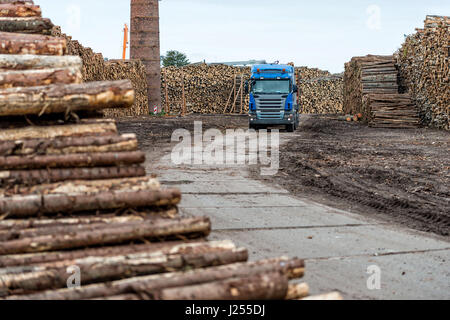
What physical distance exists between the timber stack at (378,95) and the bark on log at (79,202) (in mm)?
23571

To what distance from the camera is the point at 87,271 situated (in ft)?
10.3

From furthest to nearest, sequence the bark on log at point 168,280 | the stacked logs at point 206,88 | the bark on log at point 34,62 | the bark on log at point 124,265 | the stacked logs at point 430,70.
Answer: the stacked logs at point 206,88
the stacked logs at point 430,70
the bark on log at point 34,62
the bark on log at point 124,265
the bark on log at point 168,280

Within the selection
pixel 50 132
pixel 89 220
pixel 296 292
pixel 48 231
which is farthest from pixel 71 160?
pixel 296 292

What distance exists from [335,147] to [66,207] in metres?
14.2

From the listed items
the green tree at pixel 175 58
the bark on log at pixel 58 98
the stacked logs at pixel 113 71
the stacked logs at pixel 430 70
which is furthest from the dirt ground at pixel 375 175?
the green tree at pixel 175 58

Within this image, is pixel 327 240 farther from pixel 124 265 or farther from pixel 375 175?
pixel 375 175

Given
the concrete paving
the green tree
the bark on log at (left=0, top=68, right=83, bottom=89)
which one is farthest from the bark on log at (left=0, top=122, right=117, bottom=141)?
the green tree

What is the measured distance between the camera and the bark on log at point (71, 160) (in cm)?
387

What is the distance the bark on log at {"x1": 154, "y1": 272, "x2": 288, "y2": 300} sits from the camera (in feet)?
9.24

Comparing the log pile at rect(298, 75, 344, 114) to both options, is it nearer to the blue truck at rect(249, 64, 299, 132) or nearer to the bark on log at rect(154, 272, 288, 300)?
the blue truck at rect(249, 64, 299, 132)

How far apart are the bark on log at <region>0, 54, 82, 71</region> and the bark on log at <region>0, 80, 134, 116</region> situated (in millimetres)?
651

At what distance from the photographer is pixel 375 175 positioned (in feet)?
38.4

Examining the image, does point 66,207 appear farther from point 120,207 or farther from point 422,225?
point 422,225

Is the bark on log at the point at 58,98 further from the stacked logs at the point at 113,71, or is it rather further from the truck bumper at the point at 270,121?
the truck bumper at the point at 270,121
